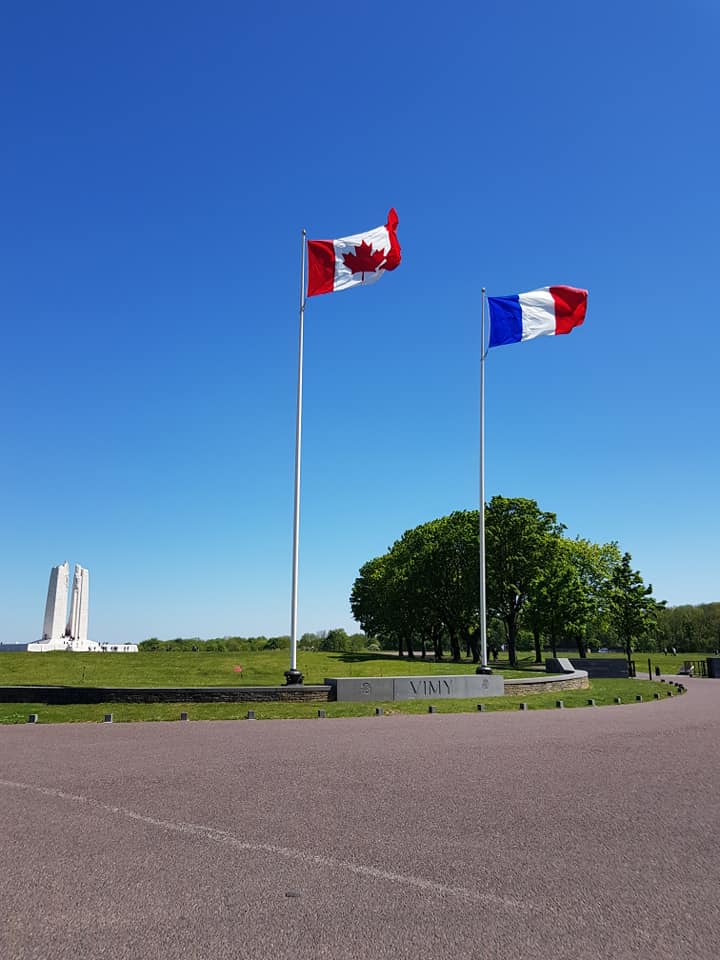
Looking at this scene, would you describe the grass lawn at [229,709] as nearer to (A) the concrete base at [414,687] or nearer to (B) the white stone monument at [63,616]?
(A) the concrete base at [414,687]

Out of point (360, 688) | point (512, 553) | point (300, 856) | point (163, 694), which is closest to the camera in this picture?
point (300, 856)

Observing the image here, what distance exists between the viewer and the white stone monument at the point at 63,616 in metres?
51.4

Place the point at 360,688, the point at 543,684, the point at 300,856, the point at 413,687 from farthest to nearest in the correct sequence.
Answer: the point at 543,684 → the point at 413,687 → the point at 360,688 → the point at 300,856

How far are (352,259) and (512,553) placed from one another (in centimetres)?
2913

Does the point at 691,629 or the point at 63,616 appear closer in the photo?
the point at 63,616

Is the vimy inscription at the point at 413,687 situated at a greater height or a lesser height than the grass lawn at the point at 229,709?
greater

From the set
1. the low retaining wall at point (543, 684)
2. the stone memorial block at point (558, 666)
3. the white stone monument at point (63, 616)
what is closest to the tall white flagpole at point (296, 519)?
the low retaining wall at point (543, 684)

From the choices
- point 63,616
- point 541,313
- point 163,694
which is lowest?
point 163,694

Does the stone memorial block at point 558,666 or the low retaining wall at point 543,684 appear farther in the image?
the stone memorial block at point 558,666

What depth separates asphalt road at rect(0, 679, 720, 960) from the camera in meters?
4.45

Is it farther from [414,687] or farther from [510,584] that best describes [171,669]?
[510,584]

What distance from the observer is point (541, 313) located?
2592 cm

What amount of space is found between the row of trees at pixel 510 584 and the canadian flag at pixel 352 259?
27.9m

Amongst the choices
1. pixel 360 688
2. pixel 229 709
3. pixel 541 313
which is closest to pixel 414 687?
pixel 360 688
